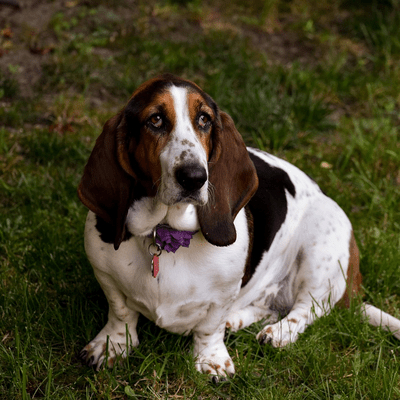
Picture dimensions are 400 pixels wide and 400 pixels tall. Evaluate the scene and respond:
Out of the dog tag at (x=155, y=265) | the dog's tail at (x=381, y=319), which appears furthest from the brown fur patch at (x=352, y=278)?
the dog tag at (x=155, y=265)

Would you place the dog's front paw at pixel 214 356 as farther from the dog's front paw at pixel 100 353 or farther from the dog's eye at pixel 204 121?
the dog's eye at pixel 204 121

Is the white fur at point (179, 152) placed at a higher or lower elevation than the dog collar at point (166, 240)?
higher

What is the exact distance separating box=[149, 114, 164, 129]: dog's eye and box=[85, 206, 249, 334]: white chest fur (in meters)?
0.50

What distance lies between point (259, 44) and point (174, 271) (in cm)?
438

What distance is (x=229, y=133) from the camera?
8.95 ft

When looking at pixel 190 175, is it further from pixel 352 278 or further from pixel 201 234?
pixel 352 278

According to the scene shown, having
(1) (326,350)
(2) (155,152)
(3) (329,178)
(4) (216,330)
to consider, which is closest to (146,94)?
(2) (155,152)

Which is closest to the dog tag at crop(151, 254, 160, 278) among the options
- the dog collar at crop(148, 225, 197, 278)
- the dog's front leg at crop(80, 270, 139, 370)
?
the dog collar at crop(148, 225, 197, 278)

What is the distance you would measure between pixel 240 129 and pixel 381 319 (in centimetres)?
241

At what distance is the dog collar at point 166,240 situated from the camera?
2.70 metres

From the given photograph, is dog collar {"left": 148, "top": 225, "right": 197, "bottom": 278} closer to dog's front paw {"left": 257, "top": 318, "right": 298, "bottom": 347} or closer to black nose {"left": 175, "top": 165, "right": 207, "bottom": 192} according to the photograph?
black nose {"left": 175, "top": 165, "right": 207, "bottom": 192}

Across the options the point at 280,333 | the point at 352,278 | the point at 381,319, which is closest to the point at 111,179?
the point at 280,333

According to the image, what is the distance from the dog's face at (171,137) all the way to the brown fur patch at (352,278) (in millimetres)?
1434

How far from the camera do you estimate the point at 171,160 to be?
2.38 meters
